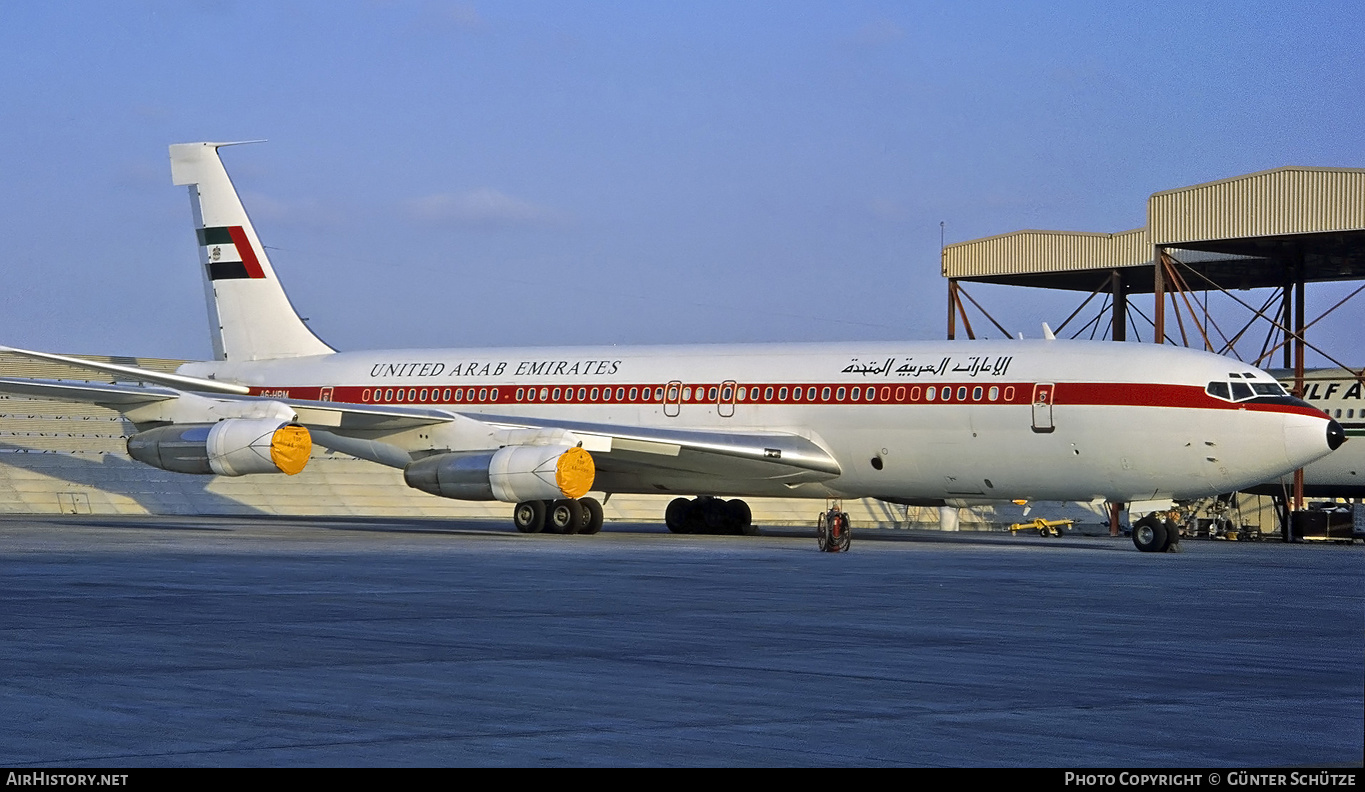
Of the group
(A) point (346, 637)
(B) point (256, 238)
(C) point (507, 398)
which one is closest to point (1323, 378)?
(C) point (507, 398)

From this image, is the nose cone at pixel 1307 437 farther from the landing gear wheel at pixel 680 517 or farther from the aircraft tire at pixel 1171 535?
the landing gear wheel at pixel 680 517

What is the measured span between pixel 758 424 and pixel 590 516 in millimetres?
3992

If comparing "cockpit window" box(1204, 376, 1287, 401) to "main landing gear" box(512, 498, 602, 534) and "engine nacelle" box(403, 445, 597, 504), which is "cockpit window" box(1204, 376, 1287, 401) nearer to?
"engine nacelle" box(403, 445, 597, 504)

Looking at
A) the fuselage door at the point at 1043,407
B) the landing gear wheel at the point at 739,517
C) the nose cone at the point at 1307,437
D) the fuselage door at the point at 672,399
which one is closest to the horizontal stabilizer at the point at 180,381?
the fuselage door at the point at 672,399

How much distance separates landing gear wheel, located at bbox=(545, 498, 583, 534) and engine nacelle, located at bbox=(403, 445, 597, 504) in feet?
3.82

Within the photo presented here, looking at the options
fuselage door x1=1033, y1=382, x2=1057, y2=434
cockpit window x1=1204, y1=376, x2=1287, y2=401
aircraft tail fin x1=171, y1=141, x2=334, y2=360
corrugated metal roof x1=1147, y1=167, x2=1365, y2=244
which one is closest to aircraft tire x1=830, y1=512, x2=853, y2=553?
fuselage door x1=1033, y1=382, x2=1057, y2=434

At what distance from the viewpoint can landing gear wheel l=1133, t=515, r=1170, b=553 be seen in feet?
97.8

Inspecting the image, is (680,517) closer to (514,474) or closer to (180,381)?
(514,474)

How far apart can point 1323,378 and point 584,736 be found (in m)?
45.2

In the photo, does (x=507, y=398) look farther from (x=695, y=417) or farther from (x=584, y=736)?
(x=584, y=736)

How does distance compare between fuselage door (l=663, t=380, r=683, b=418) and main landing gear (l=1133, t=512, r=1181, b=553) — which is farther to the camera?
fuselage door (l=663, t=380, r=683, b=418)

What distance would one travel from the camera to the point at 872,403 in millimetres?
32750

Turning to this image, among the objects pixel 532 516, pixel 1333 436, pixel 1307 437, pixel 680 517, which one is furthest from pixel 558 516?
pixel 1333 436

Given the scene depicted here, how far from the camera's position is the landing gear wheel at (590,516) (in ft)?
114
